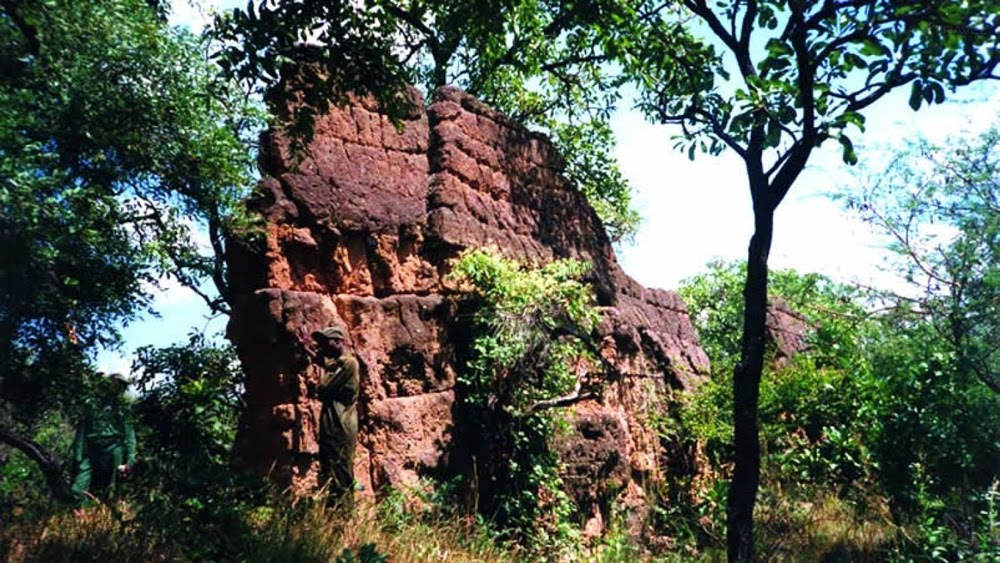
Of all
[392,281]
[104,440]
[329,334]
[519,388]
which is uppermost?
[392,281]

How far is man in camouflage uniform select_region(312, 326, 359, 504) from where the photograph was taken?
7.40 metres

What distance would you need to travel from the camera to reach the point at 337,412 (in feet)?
24.5

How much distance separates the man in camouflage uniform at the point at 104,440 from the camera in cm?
840

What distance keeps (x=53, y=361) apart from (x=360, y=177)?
11.1 ft

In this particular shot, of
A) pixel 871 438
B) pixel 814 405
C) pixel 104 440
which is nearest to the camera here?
pixel 104 440

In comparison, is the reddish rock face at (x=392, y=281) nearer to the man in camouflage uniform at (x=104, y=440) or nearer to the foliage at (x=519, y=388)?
the foliage at (x=519, y=388)

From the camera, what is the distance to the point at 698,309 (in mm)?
20656

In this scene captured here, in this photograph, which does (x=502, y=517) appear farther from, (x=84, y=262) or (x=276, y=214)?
(x=84, y=262)

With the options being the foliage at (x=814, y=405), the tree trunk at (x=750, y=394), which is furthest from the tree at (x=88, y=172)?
the foliage at (x=814, y=405)

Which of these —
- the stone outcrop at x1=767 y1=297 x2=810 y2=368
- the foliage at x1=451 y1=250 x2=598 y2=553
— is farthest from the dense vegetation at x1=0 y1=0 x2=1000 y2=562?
the stone outcrop at x1=767 y1=297 x2=810 y2=368

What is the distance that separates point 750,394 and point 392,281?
3663mm

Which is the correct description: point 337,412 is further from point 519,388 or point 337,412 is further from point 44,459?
point 44,459

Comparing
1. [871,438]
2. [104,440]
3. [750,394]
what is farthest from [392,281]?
[871,438]

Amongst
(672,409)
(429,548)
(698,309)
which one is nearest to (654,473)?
(672,409)
